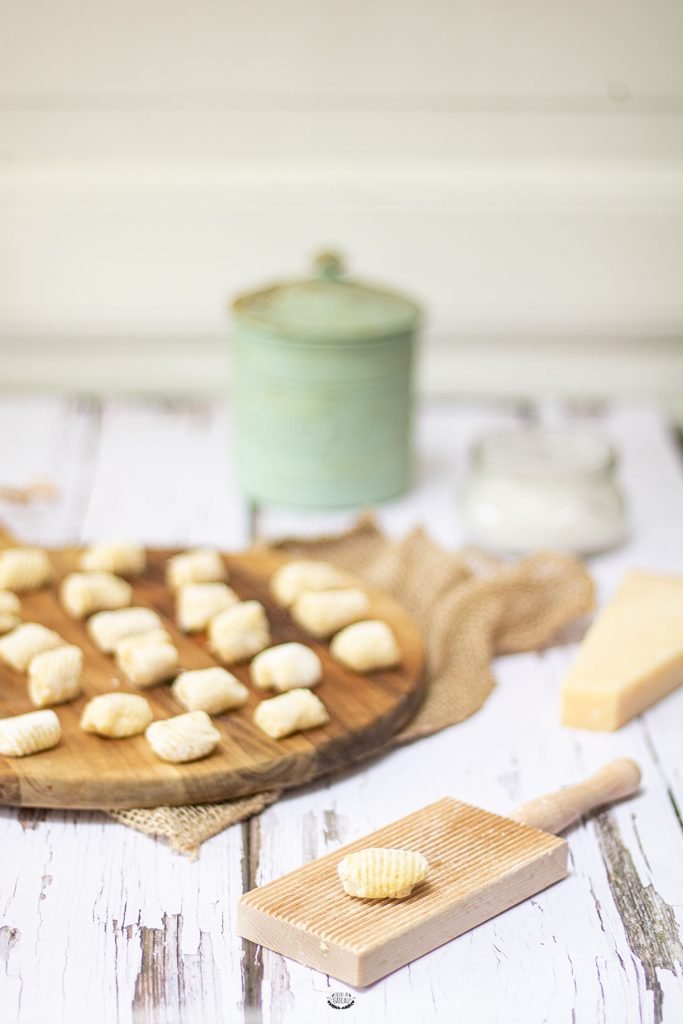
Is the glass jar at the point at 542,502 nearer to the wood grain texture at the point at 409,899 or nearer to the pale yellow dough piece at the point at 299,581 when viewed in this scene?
the pale yellow dough piece at the point at 299,581

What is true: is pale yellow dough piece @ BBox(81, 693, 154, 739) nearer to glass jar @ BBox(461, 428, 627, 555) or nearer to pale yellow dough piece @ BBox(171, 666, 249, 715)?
pale yellow dough piece @ BBox(171, 666, 249, 715)

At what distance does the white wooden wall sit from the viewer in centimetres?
176

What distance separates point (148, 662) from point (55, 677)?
0.07 meters

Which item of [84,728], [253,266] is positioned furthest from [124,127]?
[84,728]

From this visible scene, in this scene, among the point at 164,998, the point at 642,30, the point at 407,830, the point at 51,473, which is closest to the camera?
the point at 164,998

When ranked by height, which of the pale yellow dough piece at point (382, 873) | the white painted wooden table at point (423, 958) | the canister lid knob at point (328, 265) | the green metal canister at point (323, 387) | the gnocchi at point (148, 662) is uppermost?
the canister lid knob at point (328, 265)

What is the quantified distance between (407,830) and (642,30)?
4.16 feet

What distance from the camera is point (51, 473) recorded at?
1.60m

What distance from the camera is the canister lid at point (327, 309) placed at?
1435 mm

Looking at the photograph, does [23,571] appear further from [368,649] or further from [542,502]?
[542,502]

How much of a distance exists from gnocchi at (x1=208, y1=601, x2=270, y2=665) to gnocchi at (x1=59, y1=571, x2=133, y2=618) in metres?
0.10

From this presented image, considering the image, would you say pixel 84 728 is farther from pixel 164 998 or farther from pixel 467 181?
pixel 467 181

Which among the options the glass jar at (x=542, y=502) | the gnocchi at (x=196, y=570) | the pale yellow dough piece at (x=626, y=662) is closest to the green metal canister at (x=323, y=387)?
the glass jar at (x=542, y=502)

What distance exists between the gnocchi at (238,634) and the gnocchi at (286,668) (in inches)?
1.3
